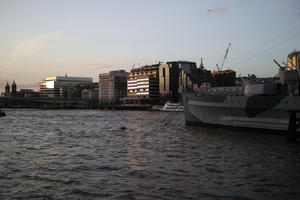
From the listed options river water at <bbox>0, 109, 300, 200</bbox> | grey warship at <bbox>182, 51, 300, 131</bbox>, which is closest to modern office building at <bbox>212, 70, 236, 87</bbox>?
grey warship at <bbox>182, 51, 300, 131</bbox>

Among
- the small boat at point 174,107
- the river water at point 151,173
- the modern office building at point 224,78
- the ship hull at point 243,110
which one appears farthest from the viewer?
the modern office building at point 224,78

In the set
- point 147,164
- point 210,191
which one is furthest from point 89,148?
point 210,191

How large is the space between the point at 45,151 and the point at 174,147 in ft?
35.0

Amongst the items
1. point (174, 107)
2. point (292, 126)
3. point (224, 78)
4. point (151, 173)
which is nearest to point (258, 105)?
point (292, 126)

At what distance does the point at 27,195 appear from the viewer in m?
12.8

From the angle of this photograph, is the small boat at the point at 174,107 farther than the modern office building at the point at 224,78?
No

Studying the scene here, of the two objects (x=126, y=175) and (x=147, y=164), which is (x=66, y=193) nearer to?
(x=126, y=175)

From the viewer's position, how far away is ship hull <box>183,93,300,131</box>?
34406 millimetres

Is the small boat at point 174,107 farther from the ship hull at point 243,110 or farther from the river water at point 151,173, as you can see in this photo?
the river water at point 151,173

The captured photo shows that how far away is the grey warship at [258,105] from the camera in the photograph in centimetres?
3450

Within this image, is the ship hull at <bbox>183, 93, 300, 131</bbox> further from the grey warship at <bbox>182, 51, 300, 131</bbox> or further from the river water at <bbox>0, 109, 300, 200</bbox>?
the river water at <bbox>0, 109, 300, 200</bbox>

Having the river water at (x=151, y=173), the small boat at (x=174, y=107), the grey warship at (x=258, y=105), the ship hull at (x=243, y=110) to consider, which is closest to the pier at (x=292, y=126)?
the grey warship at (x=258, y=105)

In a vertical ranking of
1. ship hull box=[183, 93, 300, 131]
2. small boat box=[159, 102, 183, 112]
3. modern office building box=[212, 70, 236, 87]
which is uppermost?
modern office building box=[212, 70, 236, 87]

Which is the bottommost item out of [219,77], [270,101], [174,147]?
[174,147]
